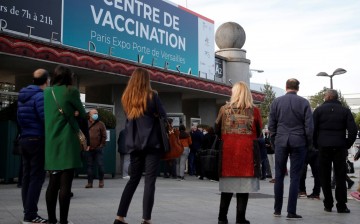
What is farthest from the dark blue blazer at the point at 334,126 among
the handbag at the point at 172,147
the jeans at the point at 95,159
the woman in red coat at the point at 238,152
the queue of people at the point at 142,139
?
the jeans at the point at 95,159

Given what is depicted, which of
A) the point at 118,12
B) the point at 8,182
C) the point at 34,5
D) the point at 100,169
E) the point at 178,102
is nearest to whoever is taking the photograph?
the point at 100,169

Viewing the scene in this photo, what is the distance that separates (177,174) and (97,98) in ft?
16.5

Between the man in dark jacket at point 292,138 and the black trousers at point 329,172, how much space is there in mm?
979

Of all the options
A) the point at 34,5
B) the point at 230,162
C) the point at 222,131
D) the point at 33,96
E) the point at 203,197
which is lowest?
the point at 203,197

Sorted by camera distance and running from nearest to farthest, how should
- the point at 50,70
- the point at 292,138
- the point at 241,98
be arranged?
1. the point at 241,98
2. the point at 292,138
3. the point at 50,70

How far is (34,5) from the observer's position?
14.0 m

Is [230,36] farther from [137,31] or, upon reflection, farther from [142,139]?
[142,139]

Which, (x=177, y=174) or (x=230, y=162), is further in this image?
(x=177, y=174)

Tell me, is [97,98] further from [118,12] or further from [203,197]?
[203,197]

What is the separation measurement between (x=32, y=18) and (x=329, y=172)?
10.1m

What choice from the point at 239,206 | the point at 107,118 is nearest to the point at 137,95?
the point at 239,206

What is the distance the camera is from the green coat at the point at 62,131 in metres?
5.05

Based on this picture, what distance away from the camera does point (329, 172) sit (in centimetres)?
736

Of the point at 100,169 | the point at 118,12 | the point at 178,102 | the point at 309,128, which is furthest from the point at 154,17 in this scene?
the point at 309,128
